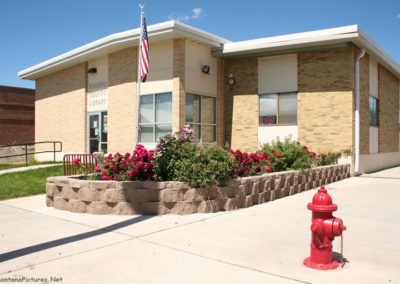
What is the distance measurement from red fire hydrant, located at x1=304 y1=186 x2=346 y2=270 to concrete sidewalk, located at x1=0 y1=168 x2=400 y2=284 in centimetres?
13

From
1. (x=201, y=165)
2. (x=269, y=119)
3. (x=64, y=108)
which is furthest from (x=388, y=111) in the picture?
(x=64, y=108)

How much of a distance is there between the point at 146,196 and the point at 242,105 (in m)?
9.68

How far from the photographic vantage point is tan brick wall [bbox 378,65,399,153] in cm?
1803

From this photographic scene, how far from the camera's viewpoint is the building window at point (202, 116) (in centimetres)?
1502

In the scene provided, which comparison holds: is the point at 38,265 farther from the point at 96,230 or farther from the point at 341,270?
the point at 341,270

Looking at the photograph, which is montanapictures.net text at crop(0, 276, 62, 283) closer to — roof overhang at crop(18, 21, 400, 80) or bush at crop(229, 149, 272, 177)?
bush at crop(229, 149, 272, 177)

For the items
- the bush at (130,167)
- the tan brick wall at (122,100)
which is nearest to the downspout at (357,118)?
the tan brick wall at (122,100)

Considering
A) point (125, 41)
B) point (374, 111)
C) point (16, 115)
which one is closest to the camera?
point (125, 41)

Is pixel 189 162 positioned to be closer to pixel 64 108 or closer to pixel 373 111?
pixel 373 111

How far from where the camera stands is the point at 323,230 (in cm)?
423

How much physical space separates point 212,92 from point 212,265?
39.3ft

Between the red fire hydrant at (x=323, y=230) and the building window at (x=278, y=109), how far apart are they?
1096 cm

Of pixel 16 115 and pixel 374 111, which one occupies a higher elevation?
pixel 16 115

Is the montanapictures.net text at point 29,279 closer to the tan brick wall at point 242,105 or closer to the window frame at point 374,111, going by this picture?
the tan brick wall at point 242,105
